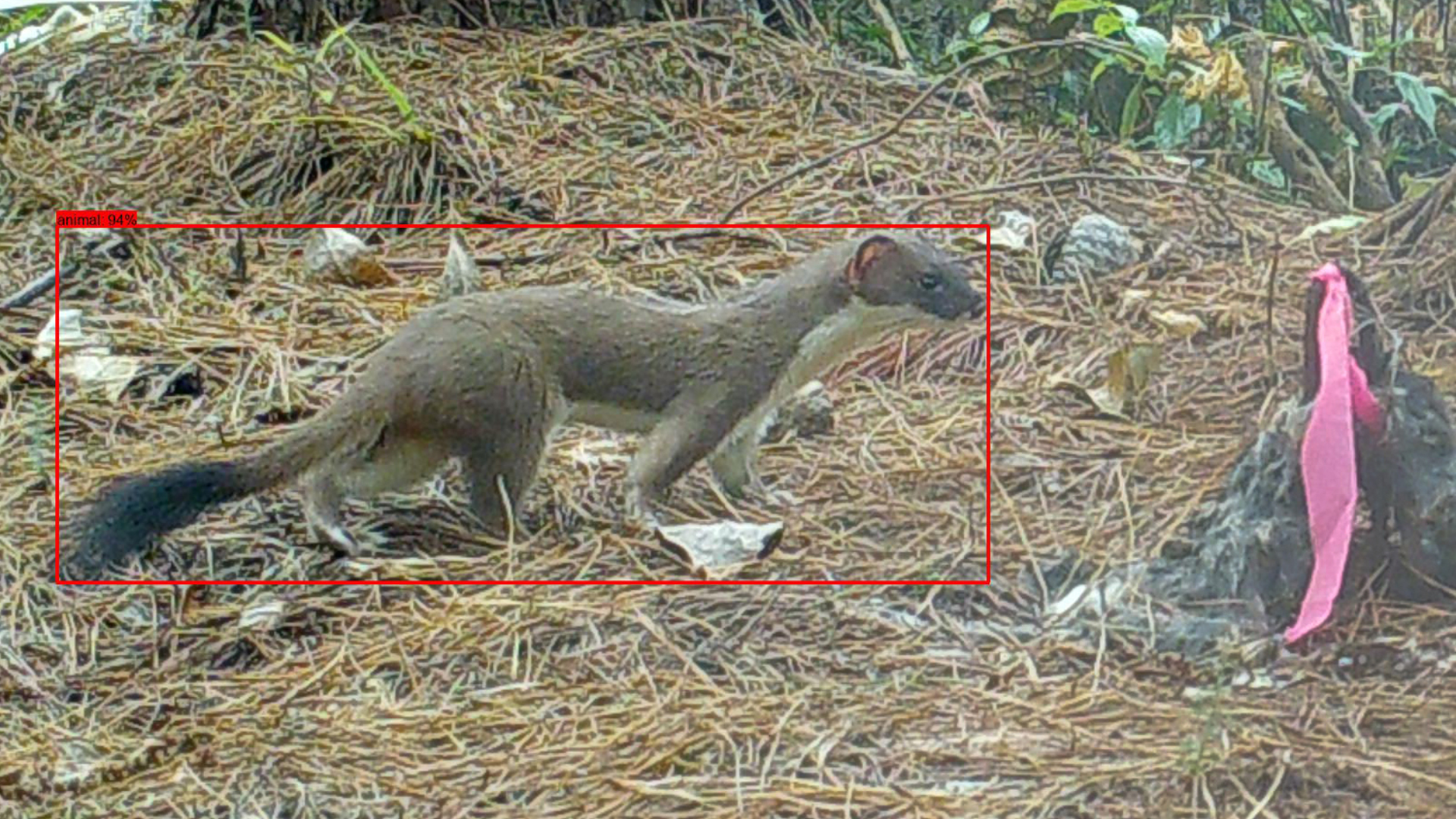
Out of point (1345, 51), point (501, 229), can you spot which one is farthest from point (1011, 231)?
point (501, 229)

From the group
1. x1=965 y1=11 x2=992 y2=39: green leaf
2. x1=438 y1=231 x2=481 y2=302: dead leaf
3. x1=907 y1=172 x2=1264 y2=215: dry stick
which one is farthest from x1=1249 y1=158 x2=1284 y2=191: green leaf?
x1=438 y1=231 x2=481 y2=302: dead leaf

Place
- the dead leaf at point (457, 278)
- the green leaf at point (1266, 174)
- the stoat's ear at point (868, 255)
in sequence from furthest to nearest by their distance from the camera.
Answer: the green leaf at point (1266, 174)
the dead leaf at point (457, 278)
the stoat's ear at point (868, 255)

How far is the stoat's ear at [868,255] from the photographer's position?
11.0 feet

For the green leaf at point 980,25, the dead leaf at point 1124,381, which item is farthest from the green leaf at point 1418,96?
the dead leaf at point 1124,381

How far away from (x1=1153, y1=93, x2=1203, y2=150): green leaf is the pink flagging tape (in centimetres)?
182

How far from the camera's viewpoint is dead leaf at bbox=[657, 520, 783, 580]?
303 centimetres

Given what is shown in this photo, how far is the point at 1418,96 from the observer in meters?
4.25

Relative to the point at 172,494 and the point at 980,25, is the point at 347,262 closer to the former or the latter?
the point at 172,494

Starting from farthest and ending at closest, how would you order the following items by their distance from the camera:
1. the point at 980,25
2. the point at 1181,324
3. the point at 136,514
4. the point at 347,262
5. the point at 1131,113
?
1. the point at 980,25
2. the point at 1131,113
3. the point at 347,262
4. the point at 1181,324
5. the point at 136,514

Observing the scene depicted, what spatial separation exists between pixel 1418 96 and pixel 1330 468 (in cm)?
196

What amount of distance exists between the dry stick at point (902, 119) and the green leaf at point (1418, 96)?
1.83 ft

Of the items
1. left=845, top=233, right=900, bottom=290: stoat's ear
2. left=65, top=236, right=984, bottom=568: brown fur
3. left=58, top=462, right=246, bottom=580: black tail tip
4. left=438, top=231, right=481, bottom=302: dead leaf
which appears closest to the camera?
left=58, top=462, right=246, bottom=580: black tail tip

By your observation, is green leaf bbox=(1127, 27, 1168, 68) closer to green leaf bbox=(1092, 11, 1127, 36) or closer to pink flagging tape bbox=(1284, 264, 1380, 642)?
green leaf bbox=(1092, 11, 1127, 36)

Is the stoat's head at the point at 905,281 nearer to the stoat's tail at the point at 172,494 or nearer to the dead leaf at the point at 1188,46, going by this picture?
the stoat's tail at the point at 172,494
